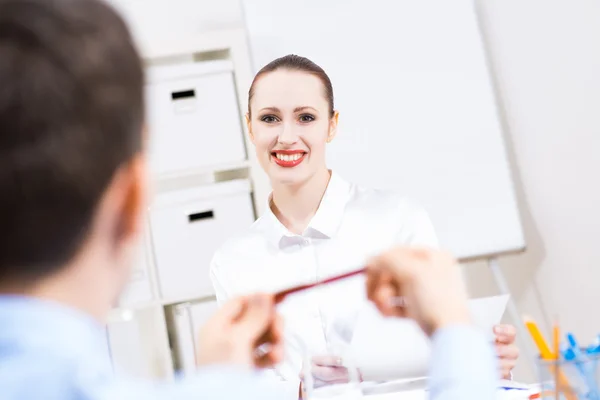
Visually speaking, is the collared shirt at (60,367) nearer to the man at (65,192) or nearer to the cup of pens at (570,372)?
the man at (65,192)

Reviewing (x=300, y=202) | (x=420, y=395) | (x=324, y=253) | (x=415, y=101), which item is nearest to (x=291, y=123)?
(x=300, y=202)

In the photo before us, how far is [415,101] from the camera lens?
209cm

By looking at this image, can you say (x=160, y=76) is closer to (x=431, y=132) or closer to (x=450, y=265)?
(x=431, y=132)

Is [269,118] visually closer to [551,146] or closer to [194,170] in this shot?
[194,170]

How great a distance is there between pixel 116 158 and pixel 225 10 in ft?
7.08

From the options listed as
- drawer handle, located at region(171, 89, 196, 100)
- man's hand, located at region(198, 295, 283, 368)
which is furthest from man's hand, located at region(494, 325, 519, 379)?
drawer handle, located at region(171, 89, 196, 100)

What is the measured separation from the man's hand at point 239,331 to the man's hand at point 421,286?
0.08m

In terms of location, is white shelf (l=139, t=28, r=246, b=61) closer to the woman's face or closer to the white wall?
the woman's face

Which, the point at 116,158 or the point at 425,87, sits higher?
the point at 425,87

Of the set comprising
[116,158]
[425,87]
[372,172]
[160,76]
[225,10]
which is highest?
[225,10]

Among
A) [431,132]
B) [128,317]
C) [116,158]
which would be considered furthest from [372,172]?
[116,158]

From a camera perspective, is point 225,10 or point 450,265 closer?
point 450,265

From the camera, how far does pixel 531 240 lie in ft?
7.19

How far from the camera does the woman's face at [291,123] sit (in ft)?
5.46
